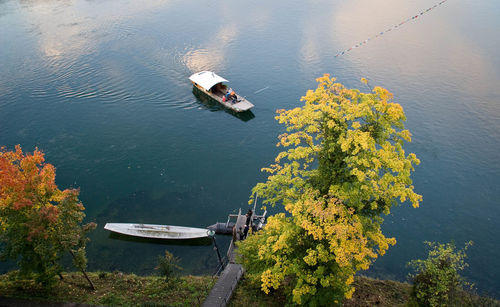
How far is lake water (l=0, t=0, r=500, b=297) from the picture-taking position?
34031 mm

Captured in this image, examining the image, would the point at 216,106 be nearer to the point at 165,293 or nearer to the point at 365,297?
the point at 165,293

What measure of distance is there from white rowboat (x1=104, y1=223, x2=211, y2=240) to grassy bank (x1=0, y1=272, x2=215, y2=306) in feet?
16.1

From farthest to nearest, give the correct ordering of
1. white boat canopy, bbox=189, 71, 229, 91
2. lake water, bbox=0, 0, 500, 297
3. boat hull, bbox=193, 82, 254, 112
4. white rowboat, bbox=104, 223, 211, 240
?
white boat canopy, bbox=189, 71, 229, 91, boat hull, bbox=193, 82, 254, 112, lake water, bbox=0, 0, 500, 297, white rowboat, bbox=104, 223, 211, 240

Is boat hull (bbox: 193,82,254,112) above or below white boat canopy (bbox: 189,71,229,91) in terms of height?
below

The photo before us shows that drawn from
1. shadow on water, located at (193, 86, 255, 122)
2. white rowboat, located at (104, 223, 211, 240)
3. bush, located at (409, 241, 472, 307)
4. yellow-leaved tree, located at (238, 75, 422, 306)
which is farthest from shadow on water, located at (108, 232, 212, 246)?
shadow on water, located at (193, 86, 255, 122)

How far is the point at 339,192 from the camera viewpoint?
16969mm

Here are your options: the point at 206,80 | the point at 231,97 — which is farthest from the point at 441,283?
the point at 206,80

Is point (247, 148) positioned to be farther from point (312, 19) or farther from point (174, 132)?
point (312, 19)

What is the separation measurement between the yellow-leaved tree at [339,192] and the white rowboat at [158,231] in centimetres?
1302

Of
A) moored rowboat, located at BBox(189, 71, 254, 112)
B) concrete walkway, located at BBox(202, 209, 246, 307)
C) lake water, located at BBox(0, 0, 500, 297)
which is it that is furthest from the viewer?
moored rowboat, located at BBox(189, 71, 254, 112)

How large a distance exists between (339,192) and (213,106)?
3815 centimetres

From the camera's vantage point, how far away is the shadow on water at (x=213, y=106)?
4925 centimetres

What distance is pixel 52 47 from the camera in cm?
6600

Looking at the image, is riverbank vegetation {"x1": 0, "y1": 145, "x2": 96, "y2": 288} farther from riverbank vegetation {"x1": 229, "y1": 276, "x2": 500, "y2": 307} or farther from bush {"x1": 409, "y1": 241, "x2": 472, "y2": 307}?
bush {"x1": 409, "y1": 241, "x2": 472, "y2": 307}
